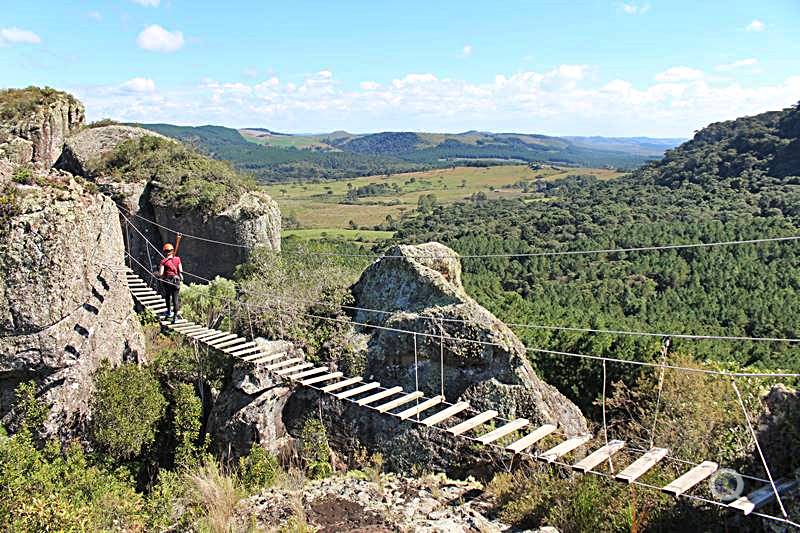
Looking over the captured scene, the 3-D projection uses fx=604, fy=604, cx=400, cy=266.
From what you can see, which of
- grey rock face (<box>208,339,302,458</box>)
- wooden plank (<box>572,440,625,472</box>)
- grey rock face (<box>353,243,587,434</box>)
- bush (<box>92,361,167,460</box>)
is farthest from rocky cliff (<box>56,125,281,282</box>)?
wooden plank (<box>572,440,625,472</box>)

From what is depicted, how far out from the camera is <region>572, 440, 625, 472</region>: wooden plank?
698cm

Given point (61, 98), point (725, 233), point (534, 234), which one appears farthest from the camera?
A: point (534, 234)

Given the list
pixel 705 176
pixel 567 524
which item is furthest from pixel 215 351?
pixel 705 176

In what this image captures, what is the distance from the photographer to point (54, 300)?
1217 cm

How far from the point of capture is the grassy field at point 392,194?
96.6 meters

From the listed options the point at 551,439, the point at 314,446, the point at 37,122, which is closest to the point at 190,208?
the point at 37,122

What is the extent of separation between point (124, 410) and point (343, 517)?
629 cm

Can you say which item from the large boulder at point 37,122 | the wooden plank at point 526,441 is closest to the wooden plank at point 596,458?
the wooden plank at point 526,441

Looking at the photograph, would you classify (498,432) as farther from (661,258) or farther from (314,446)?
(661,258)

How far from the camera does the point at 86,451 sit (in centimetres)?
1238

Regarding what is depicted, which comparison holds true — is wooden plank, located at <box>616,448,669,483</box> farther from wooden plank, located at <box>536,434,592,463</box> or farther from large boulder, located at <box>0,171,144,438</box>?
large boulder, located at <box>0,171,144,438</box>

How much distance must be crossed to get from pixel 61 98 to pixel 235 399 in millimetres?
18717

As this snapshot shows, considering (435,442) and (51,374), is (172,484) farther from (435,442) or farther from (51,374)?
(435,442)

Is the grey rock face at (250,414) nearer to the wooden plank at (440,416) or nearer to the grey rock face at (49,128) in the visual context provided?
the wooden plank at (440,416)
